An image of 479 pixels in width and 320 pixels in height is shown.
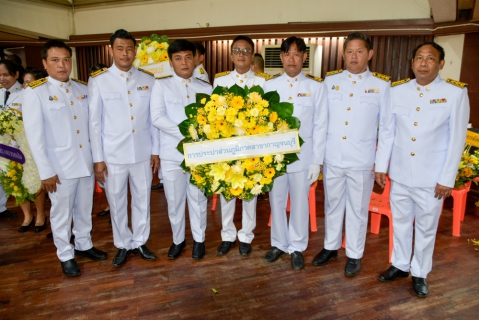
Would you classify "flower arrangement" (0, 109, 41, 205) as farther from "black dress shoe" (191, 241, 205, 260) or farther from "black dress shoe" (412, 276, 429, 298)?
"black dress shoe" (412, 276, 429, 298)

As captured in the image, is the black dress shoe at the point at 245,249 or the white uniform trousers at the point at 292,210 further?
the black dress shoe at the point at 245,249

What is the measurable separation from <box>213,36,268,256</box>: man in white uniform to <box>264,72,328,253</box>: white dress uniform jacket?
0.59 feet

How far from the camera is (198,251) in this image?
3082mm

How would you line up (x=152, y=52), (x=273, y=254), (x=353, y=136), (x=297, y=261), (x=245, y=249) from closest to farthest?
(x=353, y=136)
(x=297, y=261)
(x=273, y=254)
(x=245, y=249)
(x=152, y=52)

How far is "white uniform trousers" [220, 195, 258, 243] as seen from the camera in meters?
3.11

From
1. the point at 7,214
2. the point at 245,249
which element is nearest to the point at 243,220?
the point at 245,249

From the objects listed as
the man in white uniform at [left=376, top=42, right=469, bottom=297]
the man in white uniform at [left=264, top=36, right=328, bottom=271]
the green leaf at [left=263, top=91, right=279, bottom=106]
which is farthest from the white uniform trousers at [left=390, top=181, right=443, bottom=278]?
the green leaf at [left=263, top=91, right=279, bottom=106]

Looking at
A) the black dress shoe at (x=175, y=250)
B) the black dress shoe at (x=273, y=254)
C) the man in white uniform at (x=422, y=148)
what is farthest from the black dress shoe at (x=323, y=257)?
the black dress shoe at (x=175, y=250)

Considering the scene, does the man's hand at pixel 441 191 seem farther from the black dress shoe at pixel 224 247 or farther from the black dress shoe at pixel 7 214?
the black dress shoe at pixel 7 214

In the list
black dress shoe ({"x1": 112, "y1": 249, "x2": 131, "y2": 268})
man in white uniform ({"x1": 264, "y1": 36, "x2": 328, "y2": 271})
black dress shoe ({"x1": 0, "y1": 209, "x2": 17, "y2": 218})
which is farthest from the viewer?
black dress shoe ({"x1": 0, "y1": 209, "x2": 17, "y2": 218})

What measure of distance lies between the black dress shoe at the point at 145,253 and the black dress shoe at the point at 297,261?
1130mm

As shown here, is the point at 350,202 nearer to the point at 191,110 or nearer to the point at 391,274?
the point at 391,274

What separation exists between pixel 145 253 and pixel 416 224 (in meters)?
2.10

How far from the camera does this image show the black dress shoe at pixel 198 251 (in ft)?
10.0
